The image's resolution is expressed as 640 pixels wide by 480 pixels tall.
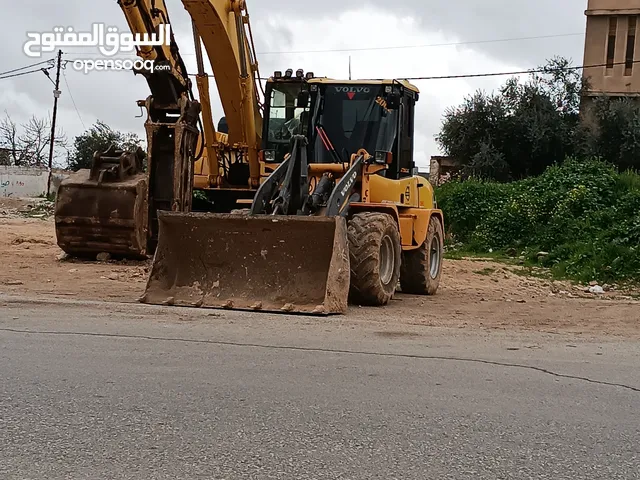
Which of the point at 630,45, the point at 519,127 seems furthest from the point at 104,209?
the point at 630,45

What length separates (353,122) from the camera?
12430 millimetres

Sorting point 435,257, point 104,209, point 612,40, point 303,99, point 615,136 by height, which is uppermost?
point 612,40

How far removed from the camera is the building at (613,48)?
36.8 meters

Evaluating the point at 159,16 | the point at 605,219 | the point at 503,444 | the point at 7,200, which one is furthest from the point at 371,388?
the point at 7,200

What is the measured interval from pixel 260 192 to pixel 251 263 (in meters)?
1.15

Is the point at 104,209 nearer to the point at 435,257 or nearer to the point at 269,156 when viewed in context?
the point at 269,156

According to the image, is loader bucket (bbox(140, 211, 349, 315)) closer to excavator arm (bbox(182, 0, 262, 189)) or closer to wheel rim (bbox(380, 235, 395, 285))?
wheel rim (bbox(380, 235, 395, 285))

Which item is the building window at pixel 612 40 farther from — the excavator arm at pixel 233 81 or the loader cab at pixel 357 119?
the loader cab at pixel 357 119

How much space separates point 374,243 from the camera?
10.6 metres

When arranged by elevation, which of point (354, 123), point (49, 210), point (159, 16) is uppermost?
point (159, 16)

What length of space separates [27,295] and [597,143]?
90.4 ft

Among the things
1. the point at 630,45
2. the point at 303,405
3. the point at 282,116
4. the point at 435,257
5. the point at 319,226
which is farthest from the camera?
the point at 630,45

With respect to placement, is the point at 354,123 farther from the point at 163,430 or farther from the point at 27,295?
the point at 163,430

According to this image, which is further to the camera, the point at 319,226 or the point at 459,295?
the point at 459,295
